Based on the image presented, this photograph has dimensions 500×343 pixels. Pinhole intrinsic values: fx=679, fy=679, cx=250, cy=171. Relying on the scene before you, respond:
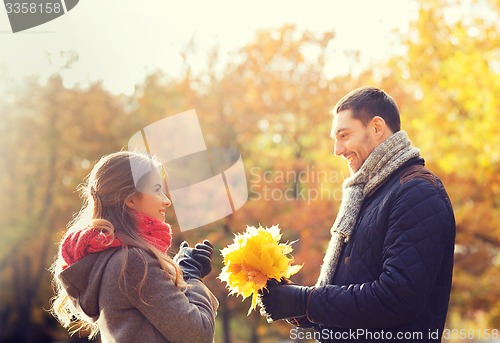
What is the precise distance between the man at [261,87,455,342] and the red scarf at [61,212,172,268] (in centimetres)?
65

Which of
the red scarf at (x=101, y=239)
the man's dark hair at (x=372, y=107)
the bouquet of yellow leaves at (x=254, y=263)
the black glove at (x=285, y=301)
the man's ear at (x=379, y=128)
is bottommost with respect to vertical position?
the black glove at (x=285, y=301)

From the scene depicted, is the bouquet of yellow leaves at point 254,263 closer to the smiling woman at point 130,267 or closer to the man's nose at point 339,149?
the smiling woman at point 130,267

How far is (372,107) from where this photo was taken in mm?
3402

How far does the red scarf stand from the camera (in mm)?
3051

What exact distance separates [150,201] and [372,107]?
1195 mm

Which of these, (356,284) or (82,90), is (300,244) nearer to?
(82,90)

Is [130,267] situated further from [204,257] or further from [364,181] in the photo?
[364,181]

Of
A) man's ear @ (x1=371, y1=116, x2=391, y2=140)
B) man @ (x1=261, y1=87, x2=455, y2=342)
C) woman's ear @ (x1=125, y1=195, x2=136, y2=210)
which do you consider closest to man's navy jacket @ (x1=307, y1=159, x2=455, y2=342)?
man @ (x1=261, y1=87, x2=455, y2=342)

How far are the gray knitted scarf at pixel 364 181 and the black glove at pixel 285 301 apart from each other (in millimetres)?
187

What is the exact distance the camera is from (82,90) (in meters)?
18.4

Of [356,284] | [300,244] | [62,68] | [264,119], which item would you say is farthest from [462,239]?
[356,284]

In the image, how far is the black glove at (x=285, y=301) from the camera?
329 cm

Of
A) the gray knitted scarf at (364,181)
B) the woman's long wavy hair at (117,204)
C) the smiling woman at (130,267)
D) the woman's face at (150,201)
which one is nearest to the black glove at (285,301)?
the gray knitted scarf at (364,181)

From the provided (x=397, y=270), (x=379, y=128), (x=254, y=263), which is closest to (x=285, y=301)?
(x=254, y=263)
